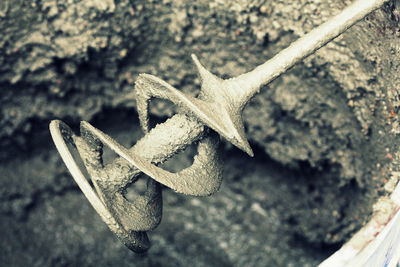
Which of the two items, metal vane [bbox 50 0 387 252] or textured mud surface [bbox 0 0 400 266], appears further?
textured mud surface [bbox 0 0 400 266]

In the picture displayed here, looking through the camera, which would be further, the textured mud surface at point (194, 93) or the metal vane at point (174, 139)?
the textured mud surface at point (194, 93)

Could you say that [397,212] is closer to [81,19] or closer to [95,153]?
[95,153]

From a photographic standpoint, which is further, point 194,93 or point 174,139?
point 194,93

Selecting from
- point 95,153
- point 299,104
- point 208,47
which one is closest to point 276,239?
point 299,104
